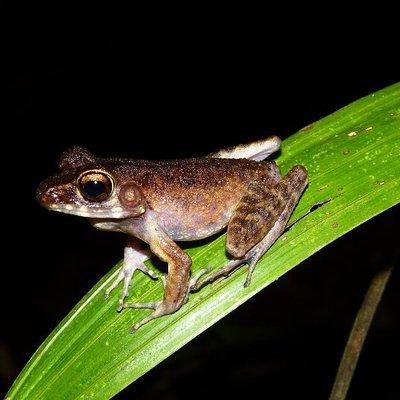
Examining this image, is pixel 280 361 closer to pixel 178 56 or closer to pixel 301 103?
pixel 301 103

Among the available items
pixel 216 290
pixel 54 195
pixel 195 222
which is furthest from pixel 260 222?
pixel 54 195

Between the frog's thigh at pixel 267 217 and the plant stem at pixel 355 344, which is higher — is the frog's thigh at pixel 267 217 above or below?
above

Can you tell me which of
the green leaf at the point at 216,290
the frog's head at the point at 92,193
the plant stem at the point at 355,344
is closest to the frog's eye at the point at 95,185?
the frog's head at the point at 92,193

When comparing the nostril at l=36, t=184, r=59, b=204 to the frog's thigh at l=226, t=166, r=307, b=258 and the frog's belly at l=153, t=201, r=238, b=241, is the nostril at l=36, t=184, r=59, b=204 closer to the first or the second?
the frog's belly at l=153, t=201, r=238, b=241

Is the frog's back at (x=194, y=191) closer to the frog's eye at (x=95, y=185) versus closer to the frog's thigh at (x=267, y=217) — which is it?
the frog's thigh at (x=267, y=217)

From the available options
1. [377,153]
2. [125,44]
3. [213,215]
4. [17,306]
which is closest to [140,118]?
[125,44]
